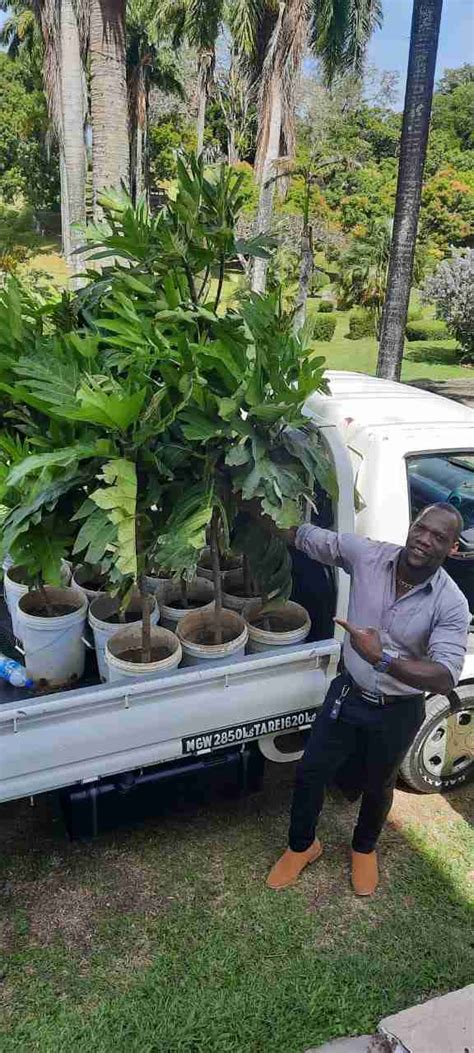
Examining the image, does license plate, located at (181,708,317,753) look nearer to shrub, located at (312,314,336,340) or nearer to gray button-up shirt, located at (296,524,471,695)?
gray button-up shirt, located at (296,524,471,695)

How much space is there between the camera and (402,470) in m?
3.23

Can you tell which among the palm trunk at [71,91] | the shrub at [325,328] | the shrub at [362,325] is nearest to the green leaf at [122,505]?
the palm trunk at [71,91]

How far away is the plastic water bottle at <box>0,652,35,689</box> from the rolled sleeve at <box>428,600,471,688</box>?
5.36ft

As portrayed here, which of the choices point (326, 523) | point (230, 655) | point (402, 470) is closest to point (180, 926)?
point (230, 655)

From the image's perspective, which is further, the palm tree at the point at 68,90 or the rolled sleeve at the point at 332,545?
the palm tree at the point at 68,90

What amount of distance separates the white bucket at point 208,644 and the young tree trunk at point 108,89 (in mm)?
7404

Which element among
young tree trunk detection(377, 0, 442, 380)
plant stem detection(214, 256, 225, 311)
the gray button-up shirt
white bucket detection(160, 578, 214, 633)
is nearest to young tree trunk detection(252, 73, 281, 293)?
young tree trunk detection(377, 0, 442, 380)

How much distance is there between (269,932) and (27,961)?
3.07 feet

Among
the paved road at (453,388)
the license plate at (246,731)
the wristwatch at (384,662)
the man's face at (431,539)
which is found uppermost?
the man's face at (431,539)

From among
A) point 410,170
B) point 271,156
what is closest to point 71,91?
point 271,156

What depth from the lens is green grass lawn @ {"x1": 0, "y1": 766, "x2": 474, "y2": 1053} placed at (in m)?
2.58

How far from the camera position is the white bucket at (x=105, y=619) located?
3121 millimetres

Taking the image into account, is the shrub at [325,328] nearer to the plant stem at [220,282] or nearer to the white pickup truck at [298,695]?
the white pickup truck at [298,695]

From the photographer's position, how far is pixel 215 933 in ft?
9.61
